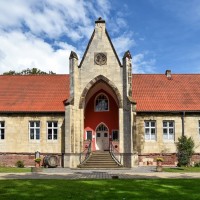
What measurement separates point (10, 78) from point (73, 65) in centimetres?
959

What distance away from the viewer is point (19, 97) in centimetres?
3297

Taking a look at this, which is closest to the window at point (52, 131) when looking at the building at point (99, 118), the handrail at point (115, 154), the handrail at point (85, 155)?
the building at point (99, 118)

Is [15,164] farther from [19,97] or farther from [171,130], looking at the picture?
[171,130]

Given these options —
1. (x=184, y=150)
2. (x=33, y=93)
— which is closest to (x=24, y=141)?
(x=33, y=93)

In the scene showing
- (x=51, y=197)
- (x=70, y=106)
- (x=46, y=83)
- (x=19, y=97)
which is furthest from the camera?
(x=46, y=83)

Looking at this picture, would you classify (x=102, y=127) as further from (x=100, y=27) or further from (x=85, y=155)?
(x=100, y=27)

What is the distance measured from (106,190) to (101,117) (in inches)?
737

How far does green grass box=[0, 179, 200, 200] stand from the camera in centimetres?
1266

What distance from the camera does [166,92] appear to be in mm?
33188

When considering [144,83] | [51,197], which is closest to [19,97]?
[144,83]

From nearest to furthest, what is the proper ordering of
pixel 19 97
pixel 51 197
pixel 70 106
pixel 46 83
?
pixel 51 197
pixel 70 106
pixel 19 97
pixel 46 83

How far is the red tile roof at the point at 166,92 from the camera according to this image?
3102cm

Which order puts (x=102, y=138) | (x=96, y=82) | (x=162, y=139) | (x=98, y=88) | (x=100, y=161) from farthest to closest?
(x=102, y=138) → (x=98, y=88) → (x=162, y=139) → (x=96, y=82) → (x=100, y=161)

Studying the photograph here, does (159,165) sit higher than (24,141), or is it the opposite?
(24,141)
